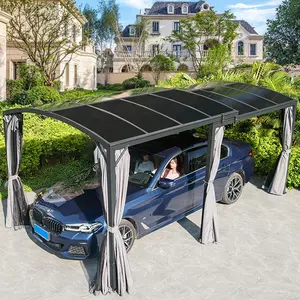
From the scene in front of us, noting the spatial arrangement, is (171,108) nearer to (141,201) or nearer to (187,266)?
(141,201)

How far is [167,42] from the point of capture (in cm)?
5081

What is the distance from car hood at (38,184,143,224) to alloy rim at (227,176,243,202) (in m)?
2.64

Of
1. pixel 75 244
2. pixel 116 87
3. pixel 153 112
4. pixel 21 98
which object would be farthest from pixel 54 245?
pixel 116 87

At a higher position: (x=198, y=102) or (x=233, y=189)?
(x=198, y=102)

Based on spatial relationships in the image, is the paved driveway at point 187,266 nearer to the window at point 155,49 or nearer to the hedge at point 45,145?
the hedge at point 45,145

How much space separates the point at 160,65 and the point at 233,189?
1438 inches

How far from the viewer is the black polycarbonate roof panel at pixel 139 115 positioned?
4.87m

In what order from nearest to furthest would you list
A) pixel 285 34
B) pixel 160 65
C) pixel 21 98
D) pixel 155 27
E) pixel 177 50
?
pixel 21 98
pixel 285 34
pixel 160 65
pixel 177 50
pixel 155 27

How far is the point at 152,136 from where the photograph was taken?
15.3ft

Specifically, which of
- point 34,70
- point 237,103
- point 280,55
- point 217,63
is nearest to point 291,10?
point 280,55

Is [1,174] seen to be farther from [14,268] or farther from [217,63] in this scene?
[217,63]

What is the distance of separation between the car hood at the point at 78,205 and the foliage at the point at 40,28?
62.9 ft

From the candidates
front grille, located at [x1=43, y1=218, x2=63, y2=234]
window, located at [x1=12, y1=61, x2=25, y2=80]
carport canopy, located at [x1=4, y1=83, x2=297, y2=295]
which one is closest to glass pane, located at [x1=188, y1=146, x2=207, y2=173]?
carport canopy, located at [x1=4, y1=83, x2=297, y2=295]

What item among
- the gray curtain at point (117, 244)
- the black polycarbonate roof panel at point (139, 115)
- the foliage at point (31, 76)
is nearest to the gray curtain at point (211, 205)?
the black polycarbonate roof panel at point (139, 115)
